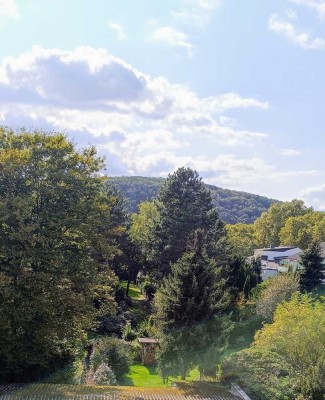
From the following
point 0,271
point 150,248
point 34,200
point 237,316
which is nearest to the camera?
point 0,271

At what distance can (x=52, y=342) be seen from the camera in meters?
20.5

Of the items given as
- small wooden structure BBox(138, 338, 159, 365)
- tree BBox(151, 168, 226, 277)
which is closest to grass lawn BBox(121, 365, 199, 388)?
small wooden structure BBox(138, 338, 159, 365)

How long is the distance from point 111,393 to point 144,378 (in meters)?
10.3

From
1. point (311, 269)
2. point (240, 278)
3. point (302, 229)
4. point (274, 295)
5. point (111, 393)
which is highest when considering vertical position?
point (302, 229)

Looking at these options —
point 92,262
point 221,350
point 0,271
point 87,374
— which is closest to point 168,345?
point 221,350

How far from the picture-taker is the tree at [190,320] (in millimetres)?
21484

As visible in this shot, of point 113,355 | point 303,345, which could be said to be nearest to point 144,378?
point 113,355

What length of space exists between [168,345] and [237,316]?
16.7m

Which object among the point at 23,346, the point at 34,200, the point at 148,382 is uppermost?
the point at 34,200

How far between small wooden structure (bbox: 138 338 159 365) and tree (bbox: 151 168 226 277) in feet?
29.9

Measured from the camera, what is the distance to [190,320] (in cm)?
2214

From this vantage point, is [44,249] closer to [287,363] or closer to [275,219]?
[287,363]

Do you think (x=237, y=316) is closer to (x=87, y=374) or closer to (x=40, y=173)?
(x=87, y=374)

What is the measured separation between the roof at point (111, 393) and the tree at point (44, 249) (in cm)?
247
